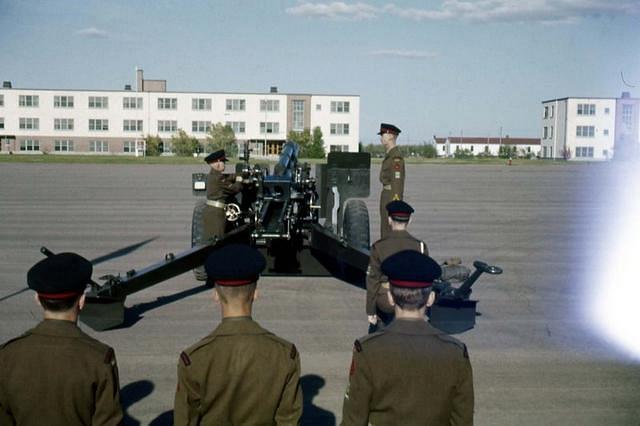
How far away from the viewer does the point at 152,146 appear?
8725cm

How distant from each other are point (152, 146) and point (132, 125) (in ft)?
23.3

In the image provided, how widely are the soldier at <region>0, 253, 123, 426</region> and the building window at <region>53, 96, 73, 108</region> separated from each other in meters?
94.1

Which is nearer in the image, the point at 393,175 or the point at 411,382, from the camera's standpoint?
the point at 411,382

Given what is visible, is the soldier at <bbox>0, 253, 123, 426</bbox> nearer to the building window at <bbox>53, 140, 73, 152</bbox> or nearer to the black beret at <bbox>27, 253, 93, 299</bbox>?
the black beret at <bbox>27, 253, 93, 299</bbox>

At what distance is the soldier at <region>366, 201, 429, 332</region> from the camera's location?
20.2 ft

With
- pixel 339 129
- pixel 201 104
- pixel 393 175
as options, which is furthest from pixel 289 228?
pixel 201 104

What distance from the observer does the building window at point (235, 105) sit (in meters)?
92.1

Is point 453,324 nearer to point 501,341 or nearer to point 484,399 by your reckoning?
point 501,341

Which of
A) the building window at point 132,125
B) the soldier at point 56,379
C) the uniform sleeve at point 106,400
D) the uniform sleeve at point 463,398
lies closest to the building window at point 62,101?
the building window at point 132,125

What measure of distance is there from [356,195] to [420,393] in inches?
340

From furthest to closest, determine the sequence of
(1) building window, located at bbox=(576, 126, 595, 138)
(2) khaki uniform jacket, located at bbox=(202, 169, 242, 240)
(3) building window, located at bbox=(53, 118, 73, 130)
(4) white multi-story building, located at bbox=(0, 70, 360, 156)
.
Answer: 1. (3) building window, located at bbox=(53, 118, 73, 130)
2. (4) white multi-story building, located at bbox=(0, 70, 360, 156)
3. (1) building window, located at bbox=(576, 126, 595, 138)
4. (2) khaki uniform jacket, located at bbox=(202, 169, 242, 240)

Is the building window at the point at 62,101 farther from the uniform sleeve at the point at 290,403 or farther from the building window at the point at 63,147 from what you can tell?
the uniform sleeve at the point at 290,403

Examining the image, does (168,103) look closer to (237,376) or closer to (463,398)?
(237,376)

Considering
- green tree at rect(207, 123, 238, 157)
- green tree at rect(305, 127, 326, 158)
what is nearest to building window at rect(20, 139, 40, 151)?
green tree at rect(207, 123, 238, 157)
